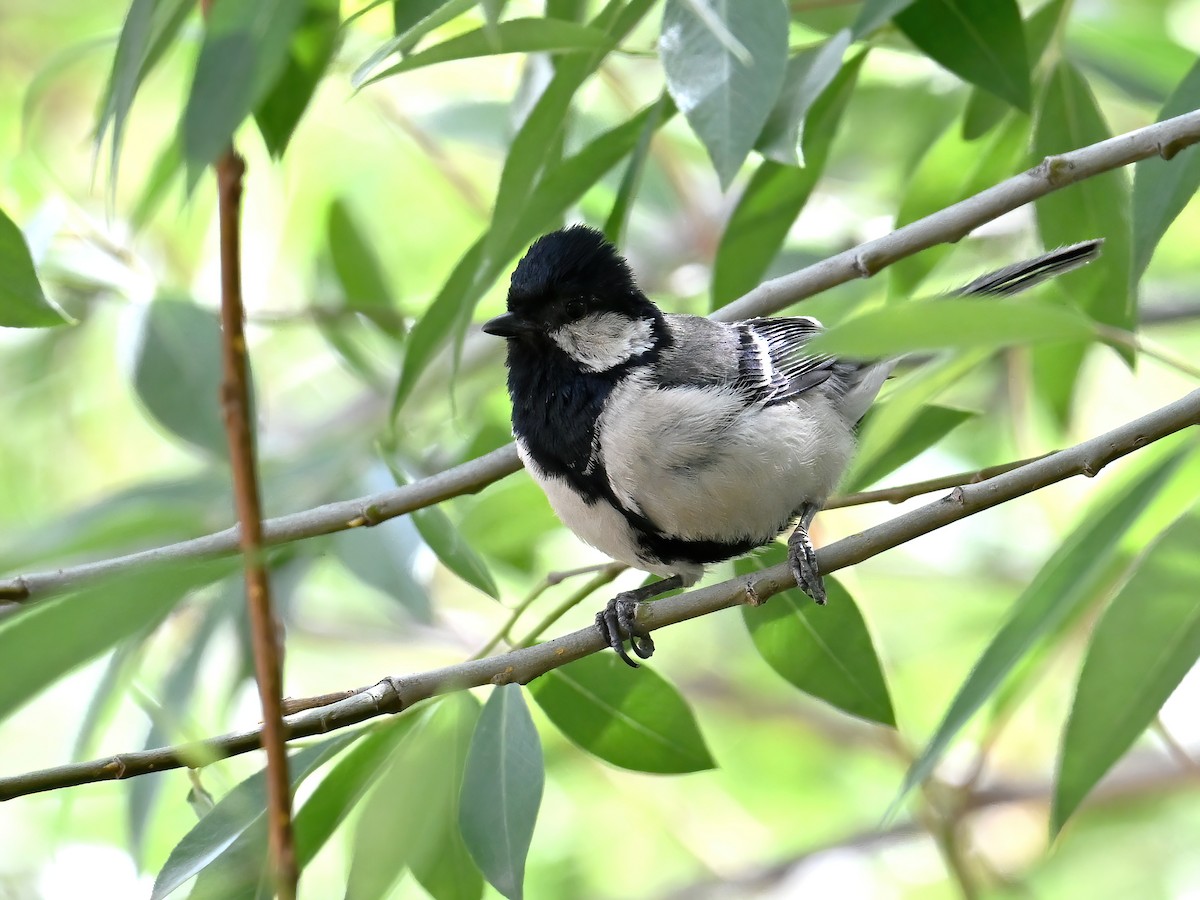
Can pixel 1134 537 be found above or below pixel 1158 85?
below

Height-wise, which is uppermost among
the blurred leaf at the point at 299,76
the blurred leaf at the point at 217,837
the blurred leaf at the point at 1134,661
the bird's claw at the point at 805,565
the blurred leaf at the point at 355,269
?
the blurred leaf at the point at 355,269

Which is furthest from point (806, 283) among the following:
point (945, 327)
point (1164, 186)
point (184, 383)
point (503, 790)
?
point (184, 383)

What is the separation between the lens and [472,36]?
66.6 inches

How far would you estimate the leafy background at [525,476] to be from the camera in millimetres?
1639

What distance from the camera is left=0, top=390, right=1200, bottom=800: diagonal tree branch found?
140 cm

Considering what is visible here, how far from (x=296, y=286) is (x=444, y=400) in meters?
1.18

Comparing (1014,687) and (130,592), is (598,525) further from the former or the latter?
(130,592)

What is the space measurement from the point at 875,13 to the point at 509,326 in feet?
2.95

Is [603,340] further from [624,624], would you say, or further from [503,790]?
[503,790]

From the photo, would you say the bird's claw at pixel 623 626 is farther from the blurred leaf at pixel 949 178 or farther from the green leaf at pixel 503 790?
the blurred leaf at pixel 949 178

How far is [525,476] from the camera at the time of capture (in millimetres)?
2564

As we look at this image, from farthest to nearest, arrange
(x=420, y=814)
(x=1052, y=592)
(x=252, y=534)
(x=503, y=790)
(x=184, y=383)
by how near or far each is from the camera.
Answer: (x=184, y=383), (x=1052, y=592), (x=503, y=790), (x=420, y=814), (x=252, y=534)

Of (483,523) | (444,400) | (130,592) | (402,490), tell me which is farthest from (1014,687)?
(444,400)

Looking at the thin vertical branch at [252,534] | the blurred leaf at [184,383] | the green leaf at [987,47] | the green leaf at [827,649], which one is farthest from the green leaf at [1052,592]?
the blurred leaf at [184,383]
